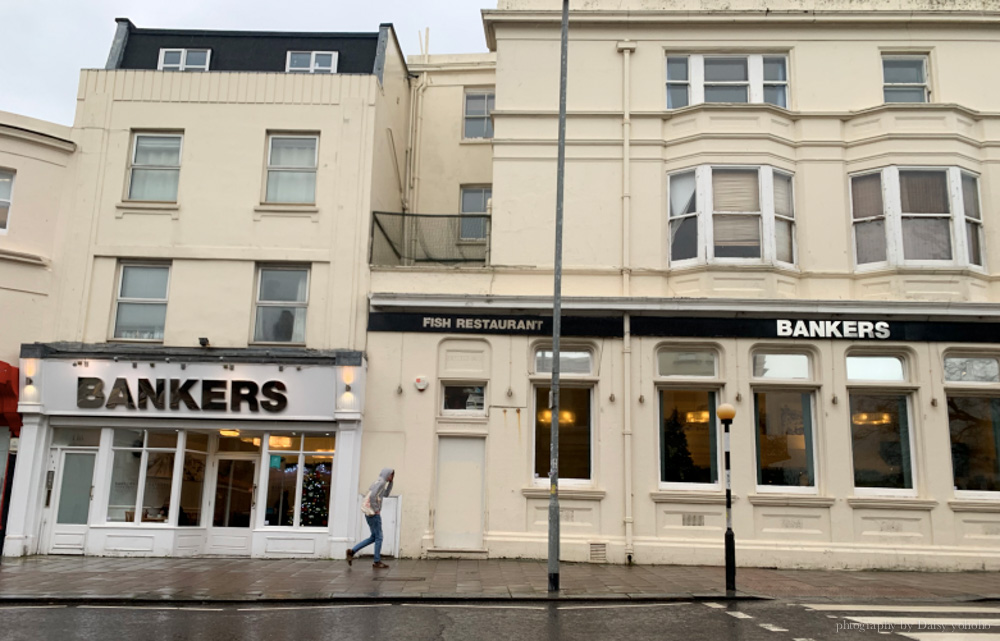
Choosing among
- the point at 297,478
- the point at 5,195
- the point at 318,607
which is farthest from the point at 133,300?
the point at 318,607

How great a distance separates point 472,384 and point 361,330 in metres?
2.62

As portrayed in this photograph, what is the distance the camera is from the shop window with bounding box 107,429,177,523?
16.1 m

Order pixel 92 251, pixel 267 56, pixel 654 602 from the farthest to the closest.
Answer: pixel 267 56 < pixel 92 251 < pixel 654 602

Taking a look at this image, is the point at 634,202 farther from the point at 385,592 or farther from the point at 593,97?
the point at 385,592

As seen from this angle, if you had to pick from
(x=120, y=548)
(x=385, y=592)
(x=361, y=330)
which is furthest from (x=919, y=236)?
(x=120, y=548)

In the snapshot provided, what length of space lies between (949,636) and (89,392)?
1545 cm

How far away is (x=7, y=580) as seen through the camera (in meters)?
12.4

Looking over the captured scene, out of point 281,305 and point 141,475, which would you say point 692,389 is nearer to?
point 281,305

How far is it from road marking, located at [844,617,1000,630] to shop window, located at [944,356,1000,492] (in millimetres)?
6999

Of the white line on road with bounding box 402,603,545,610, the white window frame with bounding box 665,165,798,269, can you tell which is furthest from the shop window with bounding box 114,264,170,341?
the white window frame with bounding box 665,165,798,269

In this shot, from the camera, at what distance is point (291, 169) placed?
1756 cm

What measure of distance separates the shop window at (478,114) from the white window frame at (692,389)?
8.76 meters

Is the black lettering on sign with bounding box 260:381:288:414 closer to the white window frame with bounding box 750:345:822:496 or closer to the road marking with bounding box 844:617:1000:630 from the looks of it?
the white window frame with bounding box 750:345:822:496

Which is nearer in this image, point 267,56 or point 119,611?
point 119,611
